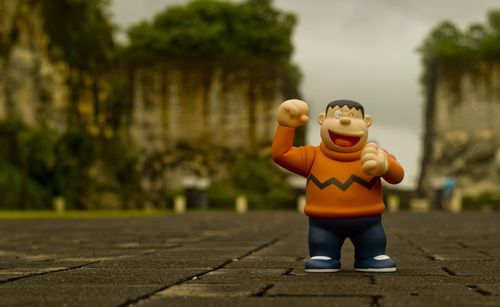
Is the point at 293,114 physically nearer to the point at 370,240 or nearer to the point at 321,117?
the point at 321,117

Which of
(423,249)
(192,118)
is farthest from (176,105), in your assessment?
(423,249)

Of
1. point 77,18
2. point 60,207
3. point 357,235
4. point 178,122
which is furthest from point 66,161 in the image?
point 357,235

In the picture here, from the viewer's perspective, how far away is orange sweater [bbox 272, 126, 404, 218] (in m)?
5.23

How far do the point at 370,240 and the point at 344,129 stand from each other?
691 mm

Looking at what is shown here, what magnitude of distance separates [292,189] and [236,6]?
13.9 m

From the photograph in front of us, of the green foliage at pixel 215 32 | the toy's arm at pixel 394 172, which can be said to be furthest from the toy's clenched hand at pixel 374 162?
the green foliage at pixel 215 32

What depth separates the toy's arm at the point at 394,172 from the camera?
5.25m

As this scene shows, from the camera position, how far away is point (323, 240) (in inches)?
206

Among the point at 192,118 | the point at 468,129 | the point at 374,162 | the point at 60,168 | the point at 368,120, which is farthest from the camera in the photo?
the point at 468,129

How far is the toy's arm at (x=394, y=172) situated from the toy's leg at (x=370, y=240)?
25 centimetres

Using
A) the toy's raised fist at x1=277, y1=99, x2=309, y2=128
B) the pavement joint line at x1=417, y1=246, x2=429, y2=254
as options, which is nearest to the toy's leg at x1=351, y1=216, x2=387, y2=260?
the toy's raised fist at x1=277, y1=99, x2=309, y2=128

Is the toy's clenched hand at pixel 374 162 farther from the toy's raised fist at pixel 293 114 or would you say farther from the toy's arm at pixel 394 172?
the toy's raised fist at pixel 293 114

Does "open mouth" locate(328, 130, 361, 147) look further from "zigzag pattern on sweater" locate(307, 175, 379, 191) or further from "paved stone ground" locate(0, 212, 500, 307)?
"paved stone ground" locate(0, 212, 500, 307)

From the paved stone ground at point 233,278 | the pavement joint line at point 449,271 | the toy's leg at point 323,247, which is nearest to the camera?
the paved stone ground at point 233,278
